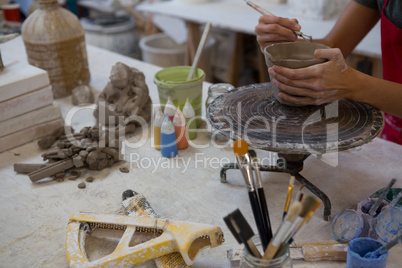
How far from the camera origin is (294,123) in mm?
1227

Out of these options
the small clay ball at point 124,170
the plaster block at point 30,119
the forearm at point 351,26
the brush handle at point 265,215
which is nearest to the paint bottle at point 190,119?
the small clay ball at point 124,170

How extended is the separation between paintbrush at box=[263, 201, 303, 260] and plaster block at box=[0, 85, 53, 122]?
1.25 m

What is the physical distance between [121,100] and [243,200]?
0.76 meters

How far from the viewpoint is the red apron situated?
162 cm

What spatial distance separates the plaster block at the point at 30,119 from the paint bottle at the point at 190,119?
0.58 metres

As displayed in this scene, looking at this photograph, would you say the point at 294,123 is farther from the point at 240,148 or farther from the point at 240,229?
the point at 240,229

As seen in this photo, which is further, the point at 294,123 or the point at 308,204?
the point at 294,123

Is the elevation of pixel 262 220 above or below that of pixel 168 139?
above

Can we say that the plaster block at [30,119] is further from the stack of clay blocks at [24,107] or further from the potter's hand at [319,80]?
the potter's hand at [319,80]

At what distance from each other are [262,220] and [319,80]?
55 centimetres

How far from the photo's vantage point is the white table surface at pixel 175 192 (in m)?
1.13

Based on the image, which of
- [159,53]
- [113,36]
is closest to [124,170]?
[159,53]

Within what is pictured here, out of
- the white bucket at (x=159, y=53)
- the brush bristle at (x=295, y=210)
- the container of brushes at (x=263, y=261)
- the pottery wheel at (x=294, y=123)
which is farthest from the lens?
the white bucket at (x=159, y=53)

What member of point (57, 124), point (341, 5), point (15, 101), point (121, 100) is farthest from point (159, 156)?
point (341, 5)
